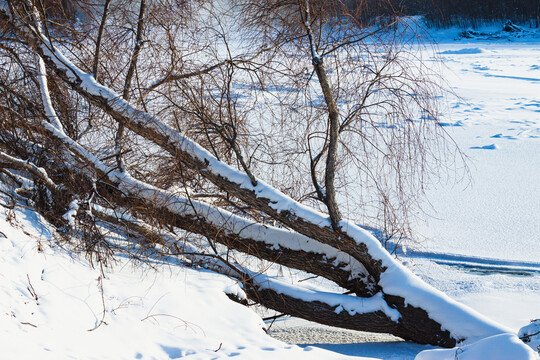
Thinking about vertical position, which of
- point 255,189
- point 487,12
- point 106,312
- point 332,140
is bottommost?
point 106,312

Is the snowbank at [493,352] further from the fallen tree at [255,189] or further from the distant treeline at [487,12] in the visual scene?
the distant treeline at [487,12]

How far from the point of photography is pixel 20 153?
3.96 m

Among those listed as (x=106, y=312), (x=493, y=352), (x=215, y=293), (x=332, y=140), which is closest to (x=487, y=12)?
(x=332, y=140)

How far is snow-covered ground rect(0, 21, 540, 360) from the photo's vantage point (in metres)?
2.38

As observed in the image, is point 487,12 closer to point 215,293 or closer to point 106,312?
point 215,293

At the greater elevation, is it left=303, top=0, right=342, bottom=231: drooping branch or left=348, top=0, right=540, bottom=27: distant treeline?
left=348, top=0, right=540, bottom=27: distant treeline

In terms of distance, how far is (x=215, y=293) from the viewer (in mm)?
3385

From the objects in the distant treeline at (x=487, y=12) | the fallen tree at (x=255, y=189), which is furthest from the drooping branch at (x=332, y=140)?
the distant treeline at (x=487, y=12)

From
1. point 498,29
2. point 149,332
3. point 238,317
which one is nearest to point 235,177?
point 238,317

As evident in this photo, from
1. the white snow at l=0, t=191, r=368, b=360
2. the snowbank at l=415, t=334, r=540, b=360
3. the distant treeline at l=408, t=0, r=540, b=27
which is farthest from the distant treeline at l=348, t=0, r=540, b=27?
the snowbank at l=415, t=334, r=540, b=360

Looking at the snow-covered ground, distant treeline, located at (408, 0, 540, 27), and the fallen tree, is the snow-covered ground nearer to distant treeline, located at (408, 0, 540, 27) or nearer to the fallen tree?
the fallen tree

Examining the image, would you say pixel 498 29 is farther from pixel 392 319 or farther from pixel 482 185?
pixel 392 319

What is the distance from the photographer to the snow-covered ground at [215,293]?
2375 millimetres

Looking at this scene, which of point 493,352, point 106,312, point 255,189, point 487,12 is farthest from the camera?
point 487,12
